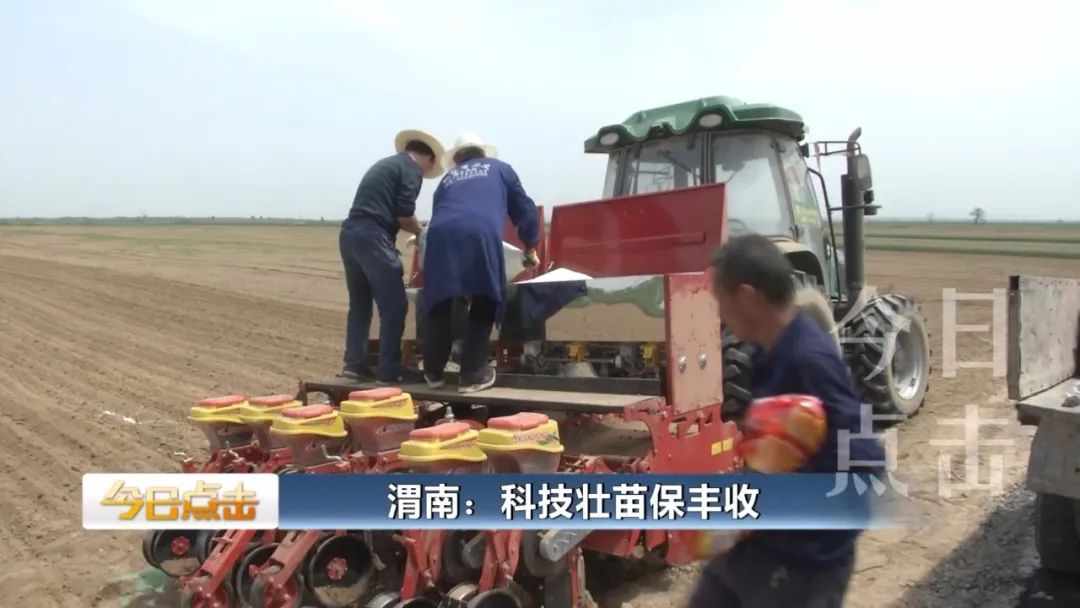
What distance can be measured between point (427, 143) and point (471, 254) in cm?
105

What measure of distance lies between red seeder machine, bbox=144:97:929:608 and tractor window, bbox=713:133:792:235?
0.01 m

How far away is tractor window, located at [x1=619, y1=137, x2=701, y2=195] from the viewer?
255 inches

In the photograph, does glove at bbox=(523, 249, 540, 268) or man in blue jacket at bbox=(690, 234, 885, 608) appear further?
glove at bbox=(523, 249, 540, 268)

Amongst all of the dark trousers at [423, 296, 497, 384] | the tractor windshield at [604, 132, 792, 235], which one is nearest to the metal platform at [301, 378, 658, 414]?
the dark trousers at [423, 296, 497, 384]

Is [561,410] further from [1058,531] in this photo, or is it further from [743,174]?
[743,174]

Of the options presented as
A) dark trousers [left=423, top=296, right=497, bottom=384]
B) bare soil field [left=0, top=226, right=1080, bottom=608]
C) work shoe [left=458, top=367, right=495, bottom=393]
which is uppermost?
dark trousers [left=423, top=296, right=497, bottom=384]

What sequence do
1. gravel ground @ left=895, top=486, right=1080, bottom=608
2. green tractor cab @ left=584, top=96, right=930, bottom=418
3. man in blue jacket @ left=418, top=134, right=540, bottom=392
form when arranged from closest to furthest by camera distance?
gravel ground @ left=895, top=486, right=1080, bottom=608 < man in blue jacket @ left=418, top=134, right=540, bottom=392 < green tractor cab @ left=584, top=96, right=930, bottom=418

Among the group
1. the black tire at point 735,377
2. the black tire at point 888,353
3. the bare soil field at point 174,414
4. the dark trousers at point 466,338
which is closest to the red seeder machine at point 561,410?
the black tire at point 735,377

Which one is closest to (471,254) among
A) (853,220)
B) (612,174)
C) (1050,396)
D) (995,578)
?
(612,174)

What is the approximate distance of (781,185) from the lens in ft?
21.2

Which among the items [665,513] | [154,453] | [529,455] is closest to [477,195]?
[529,455]

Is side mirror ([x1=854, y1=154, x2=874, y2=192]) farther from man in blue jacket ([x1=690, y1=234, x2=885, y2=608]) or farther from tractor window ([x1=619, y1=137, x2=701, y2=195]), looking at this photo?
man in blue jacket ([x1=690, y1=234, x2=885, y2=608])

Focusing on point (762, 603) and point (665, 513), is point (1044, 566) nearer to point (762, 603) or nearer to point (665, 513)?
point (665, 513)
